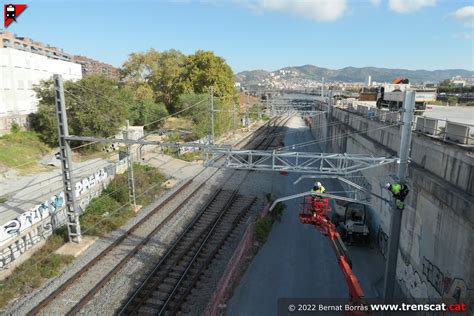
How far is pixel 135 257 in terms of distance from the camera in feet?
49.2

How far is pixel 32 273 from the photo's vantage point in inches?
531

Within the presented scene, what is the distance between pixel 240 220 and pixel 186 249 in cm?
466

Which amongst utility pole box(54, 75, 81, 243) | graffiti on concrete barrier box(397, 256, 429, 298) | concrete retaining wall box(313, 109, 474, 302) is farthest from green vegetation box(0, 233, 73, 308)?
graffiti on concrete barrier box(397, 256, 429, 298)

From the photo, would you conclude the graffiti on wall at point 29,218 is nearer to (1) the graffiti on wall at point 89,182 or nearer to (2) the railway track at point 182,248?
(1) the graffiti on wall at point 89,182

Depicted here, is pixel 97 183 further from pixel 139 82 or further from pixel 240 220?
pixel 139 82

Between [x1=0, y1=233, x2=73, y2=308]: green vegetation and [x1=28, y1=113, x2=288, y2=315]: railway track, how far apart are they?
1.26 metres

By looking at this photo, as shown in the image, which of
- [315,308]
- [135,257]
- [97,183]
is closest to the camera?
[315,308]

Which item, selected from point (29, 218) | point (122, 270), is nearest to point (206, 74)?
point (29, 218)

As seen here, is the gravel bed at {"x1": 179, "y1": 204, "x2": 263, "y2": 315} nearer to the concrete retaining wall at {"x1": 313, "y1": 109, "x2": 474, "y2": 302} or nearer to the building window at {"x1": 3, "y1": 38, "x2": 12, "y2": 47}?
the concrete retaining wall at {"x1": 313, "y1": 109, "x2": 474, "y2": 302}

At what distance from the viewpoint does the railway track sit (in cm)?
1209

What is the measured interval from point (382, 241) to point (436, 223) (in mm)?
5408

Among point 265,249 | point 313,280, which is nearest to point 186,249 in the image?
point 265,249

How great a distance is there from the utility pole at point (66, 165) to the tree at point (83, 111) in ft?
61.9

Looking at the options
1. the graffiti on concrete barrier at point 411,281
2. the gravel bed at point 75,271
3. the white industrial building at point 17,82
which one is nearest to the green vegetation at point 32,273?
the gravel bed at point 75,271
